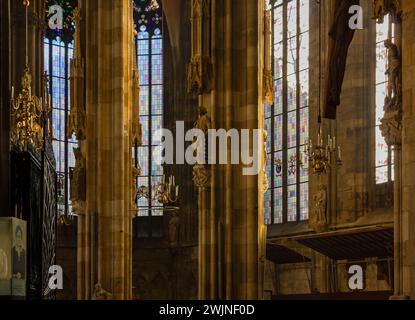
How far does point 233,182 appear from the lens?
19.9 metres

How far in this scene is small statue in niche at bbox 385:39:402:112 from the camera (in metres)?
13.2

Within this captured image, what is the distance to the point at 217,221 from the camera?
19969 millimetres

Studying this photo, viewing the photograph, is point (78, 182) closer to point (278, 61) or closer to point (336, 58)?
point (336, 58)

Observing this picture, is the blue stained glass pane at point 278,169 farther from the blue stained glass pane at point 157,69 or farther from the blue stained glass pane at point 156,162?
the blue stained glass pane at point 157,69

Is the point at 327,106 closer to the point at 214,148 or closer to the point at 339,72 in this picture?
the point at 339,72

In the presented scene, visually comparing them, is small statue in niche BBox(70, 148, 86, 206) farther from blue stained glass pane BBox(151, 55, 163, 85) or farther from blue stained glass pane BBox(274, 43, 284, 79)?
blue stained glass pane BBox(151, 55, 163, 85)

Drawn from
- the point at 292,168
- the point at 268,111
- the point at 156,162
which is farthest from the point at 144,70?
the point at 292,168

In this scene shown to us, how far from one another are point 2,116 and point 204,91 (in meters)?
8.20

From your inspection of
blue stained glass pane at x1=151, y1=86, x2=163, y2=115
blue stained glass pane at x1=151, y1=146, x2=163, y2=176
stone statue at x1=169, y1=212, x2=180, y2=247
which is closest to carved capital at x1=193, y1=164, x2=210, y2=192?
stone statue at x1=169, y1=212, x2=180, y2=247

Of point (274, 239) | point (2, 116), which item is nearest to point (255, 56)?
point (2, 116)

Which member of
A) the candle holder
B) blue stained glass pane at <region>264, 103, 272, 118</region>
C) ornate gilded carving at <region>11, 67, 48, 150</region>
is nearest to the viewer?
ornate gilded carving at <region>11, 67, 48, 150</region>

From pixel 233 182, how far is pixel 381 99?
1110 centimetres

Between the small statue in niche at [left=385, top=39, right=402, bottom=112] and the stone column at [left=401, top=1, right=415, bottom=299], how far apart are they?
11.6 inches
